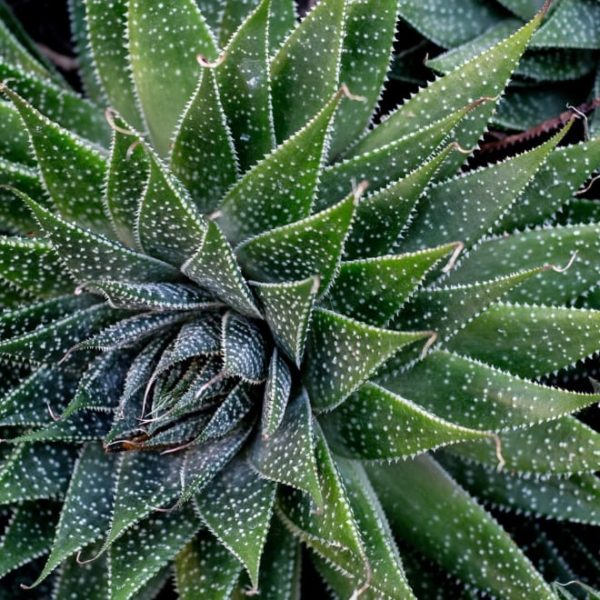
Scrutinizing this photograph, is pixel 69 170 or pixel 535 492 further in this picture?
pixel 535 492

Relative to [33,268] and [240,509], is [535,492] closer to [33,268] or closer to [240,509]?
[240,509]

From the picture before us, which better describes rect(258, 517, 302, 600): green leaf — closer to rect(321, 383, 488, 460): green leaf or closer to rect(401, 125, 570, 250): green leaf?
rect(321, 383, 488, 460): green leaf

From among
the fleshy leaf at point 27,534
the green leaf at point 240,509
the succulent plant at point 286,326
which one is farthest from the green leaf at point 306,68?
the fleshy leaf at point 27,534

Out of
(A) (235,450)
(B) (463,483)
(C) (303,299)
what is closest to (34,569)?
(A) (235,450)

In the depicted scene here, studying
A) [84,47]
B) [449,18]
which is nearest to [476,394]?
[449,18]

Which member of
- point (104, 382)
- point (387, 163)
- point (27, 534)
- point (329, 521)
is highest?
point (387, 163)

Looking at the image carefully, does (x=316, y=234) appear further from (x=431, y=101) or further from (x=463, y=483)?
(x=463, y=483)

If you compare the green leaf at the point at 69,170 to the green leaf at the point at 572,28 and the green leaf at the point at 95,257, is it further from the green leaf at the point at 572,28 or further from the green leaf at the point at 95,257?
the green leaf at the point at 572,28
